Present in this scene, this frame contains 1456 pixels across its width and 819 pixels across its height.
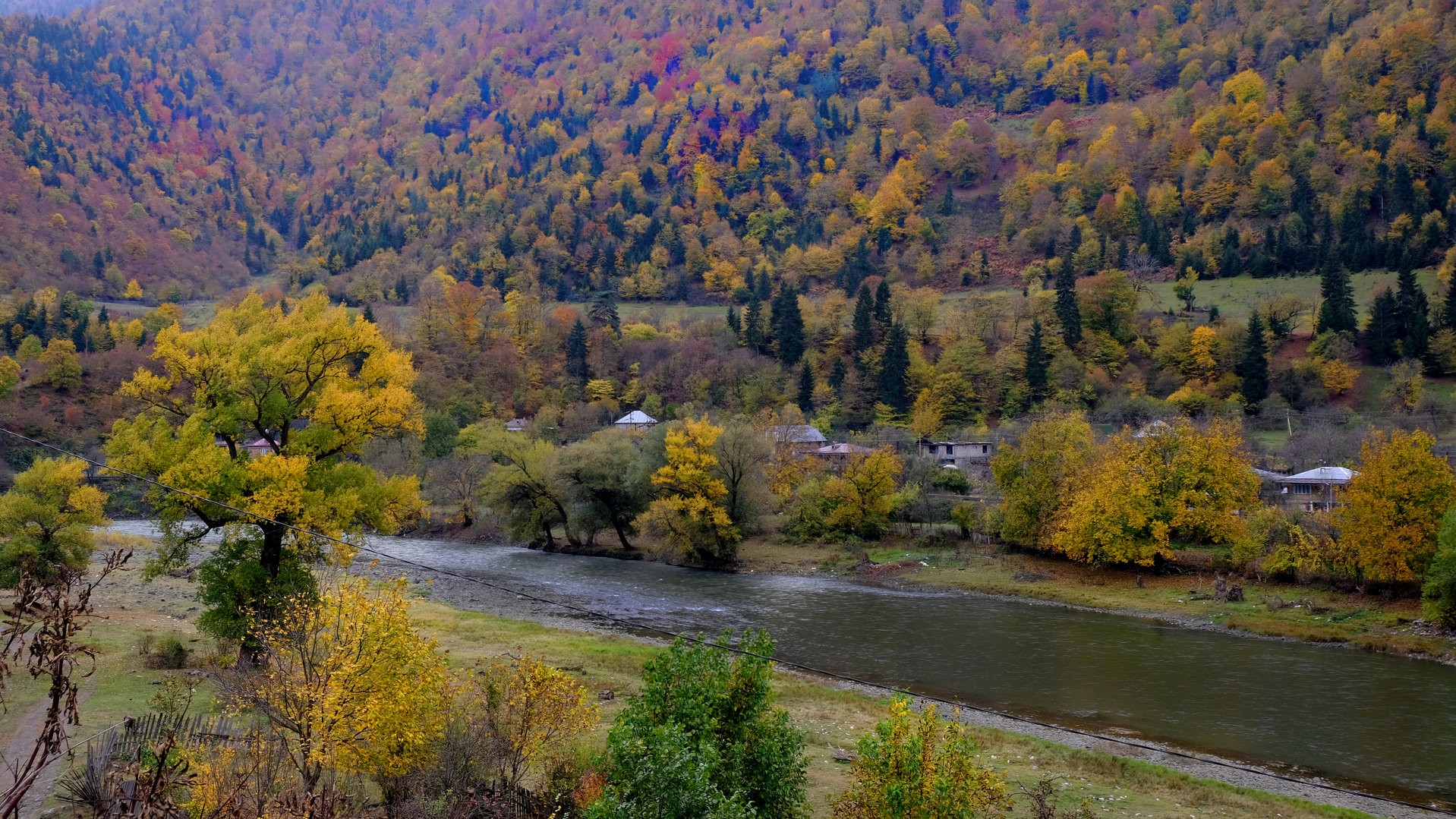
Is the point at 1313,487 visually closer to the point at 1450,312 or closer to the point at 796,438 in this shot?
the point at 796,438

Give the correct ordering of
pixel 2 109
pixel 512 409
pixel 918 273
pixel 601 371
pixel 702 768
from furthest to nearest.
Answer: pixel 2 109 → pixel 918 273 → pixel 601 371 → pixel 512 409 → pixel 702 768

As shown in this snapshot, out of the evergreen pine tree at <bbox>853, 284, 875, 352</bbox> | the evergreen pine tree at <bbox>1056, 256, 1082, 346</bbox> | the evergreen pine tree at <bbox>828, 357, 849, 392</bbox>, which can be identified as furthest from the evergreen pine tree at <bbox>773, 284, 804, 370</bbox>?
the evergreen pine tree at <bbox>1056, 256, 1082, 346</bbox>

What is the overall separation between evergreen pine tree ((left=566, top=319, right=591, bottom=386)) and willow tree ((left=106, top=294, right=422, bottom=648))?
265 feet

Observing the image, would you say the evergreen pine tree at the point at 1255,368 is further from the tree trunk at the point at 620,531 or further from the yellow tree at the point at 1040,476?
the tree trunk at the point at 620,531

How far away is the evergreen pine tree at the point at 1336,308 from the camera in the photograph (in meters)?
83.2

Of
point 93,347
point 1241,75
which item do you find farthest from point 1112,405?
point 1241,75

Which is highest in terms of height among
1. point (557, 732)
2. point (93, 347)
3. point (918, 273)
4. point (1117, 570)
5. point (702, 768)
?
point (918, 273)

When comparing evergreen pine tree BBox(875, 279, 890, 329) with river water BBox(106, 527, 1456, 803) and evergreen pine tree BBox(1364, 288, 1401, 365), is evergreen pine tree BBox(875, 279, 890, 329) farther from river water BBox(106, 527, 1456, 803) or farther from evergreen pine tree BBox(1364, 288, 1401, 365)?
river water BBox(106, 527, 1456, 803)

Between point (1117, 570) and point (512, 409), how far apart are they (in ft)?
230

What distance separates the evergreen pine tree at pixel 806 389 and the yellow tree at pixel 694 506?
38749mm

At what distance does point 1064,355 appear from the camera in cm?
8675

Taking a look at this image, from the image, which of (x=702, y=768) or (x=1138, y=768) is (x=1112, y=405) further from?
(x=702, y=768)

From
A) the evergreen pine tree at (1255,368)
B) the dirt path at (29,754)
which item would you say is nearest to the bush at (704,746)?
the dirt path at (29,754)

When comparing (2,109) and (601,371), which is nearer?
(601,371)
